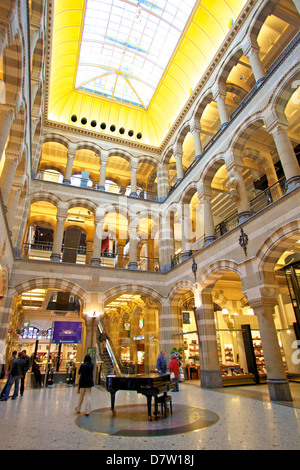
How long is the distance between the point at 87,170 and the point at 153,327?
13108mm

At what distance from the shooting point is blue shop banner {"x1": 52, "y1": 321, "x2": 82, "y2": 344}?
1315 cm

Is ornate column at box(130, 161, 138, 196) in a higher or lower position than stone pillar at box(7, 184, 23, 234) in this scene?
higher

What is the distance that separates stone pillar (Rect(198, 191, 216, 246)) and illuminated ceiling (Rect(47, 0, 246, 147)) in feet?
25.2

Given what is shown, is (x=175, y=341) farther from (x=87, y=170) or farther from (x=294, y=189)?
(x=87, y=170)

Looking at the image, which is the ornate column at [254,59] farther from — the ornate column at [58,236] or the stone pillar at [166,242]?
the ornate column at [58,236]

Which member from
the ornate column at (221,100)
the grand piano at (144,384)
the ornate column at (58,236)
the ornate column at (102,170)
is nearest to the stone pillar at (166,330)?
the ornate column at (58,236)

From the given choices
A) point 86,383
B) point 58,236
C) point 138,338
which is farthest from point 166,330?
point 86,383

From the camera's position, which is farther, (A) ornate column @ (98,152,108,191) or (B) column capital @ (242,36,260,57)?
(A) ornate column @ (98,152,108,191)

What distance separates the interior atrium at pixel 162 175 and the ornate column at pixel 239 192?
0.21 ft

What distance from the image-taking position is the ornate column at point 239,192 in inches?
439

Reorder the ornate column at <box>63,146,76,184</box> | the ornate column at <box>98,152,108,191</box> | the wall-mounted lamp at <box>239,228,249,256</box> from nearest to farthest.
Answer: the wall-mounted lamp at <box>239,228,249,256</box> → the ornate column at <box>63,146,76,184</box> → the ornate column at <box>98,152,108,191</box>

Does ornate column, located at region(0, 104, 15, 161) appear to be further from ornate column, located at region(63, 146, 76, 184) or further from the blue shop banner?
ornate column, located at region(63, 146, 76, 184)

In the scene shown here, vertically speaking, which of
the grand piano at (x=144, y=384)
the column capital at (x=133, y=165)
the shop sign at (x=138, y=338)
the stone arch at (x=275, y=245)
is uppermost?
the column capital at (x=133, y=165)

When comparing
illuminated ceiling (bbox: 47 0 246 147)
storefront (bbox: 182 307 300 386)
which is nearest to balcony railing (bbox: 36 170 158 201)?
illuminated ceiling (bbox: 47 0 246 147)
